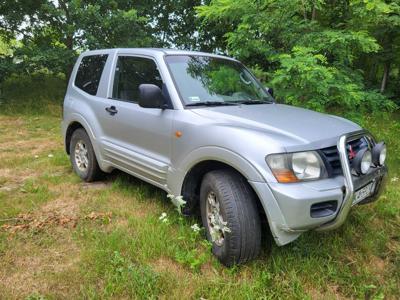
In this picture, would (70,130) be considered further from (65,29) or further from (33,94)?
(33,94)

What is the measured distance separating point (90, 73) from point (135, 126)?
1.50m

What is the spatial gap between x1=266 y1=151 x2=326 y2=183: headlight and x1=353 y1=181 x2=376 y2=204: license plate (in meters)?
0.40

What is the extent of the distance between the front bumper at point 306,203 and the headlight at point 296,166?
6cm

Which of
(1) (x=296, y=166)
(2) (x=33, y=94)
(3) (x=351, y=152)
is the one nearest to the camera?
(1) (x=296, y=166)

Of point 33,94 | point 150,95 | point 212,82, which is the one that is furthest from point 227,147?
point 33,94

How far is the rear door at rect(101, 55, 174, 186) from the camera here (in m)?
3.67

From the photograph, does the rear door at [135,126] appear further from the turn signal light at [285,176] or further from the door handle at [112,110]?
the turn signal light at [285,176]

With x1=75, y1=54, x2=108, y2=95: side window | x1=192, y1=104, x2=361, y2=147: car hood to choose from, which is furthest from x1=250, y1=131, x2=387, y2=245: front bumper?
x1=75, y1=54, x2=108, y2=95: side window

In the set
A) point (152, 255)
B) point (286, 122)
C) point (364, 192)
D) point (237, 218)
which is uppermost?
point (286, 122)

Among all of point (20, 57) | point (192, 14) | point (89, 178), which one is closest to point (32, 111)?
point (20, 57)

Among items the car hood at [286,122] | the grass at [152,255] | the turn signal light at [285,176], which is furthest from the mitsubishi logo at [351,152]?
the grass at [152,255]

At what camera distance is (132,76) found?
168 inches

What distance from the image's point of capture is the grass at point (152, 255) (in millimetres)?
2748

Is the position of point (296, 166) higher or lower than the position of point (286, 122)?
lower
